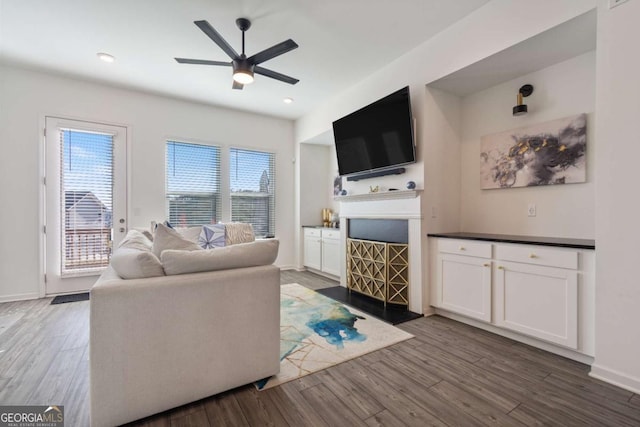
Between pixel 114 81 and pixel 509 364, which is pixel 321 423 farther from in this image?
pixel 114 81

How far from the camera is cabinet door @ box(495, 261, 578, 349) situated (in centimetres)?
206

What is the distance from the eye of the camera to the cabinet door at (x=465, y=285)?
2.57m

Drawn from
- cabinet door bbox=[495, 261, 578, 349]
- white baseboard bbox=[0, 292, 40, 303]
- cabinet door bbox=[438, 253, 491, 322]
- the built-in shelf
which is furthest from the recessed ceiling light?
cabinet door bbox=[495, 261, 578, 349]

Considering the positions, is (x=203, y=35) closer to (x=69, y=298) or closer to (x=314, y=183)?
(x=314, y=183)

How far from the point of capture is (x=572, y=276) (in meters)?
2.05

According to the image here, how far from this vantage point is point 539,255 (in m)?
2.22

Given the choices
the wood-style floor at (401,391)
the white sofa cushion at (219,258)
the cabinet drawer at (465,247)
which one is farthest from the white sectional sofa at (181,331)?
the cabinet drawer at (465,247)

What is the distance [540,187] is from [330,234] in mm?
2820

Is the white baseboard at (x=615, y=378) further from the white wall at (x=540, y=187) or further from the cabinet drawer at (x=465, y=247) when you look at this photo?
the white wall at (x=540, y=187)

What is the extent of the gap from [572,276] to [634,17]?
5.64 feet

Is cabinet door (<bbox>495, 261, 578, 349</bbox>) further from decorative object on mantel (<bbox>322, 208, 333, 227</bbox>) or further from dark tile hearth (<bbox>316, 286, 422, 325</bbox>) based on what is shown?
decorative object on mantel (<bbox>322, 208, 333, 227</bbox>)

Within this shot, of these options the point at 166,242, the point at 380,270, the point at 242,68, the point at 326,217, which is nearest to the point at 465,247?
the point at 380,270

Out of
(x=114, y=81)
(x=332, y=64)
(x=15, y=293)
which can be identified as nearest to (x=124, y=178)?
(x=114, y=81)

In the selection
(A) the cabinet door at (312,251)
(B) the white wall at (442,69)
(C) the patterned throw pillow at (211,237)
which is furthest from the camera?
(A) the cabinet door at (312,251)
